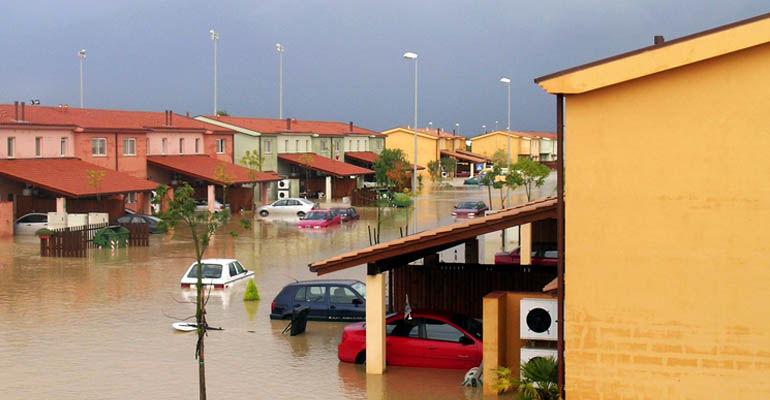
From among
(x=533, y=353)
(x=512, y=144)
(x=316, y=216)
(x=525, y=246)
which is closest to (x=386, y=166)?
(x=316, y=216)

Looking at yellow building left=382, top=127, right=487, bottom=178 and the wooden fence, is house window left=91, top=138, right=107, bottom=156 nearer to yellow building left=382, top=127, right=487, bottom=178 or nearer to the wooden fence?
the wooden fence

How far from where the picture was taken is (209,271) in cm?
3020

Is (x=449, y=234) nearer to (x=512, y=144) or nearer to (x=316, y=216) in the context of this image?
(x=316, y=216)

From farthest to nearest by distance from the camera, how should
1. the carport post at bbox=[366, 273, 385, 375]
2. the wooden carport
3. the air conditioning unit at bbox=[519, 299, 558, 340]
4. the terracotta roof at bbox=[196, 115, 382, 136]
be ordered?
the terracotta roof at bbox=[196, 115, 382, 136] < the carport post at bbox=[366, 273, 385, 375] < the wooden carport < the air conditioning unit at bbox=[519, 299, 558, 340]

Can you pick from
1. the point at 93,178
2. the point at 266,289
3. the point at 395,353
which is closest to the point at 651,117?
the point at 395,353

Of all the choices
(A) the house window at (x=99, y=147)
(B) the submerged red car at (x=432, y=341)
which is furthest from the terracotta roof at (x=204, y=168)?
(B) the submerged red car at (x=432, y=341)

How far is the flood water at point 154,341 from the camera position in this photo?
17.9m

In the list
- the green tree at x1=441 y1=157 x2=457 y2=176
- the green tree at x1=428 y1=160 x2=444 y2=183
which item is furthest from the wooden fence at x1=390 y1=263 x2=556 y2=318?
the green tree at x1=441 y1=157 x2=457 y2=176

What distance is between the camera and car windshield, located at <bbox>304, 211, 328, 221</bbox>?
176 feet

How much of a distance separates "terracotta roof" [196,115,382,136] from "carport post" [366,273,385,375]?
55.4 m

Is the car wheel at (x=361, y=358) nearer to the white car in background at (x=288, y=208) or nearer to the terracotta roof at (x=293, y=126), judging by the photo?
the white car in background at (x=288, y=208)

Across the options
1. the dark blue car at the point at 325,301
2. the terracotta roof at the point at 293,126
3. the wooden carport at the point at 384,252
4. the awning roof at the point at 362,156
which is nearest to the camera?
the wooden carport at the point at 384,252

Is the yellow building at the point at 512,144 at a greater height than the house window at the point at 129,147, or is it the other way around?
the yellow building at the point at 512,144

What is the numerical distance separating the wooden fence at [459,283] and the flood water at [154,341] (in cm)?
201
